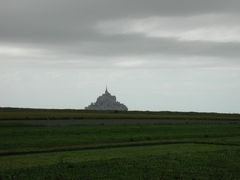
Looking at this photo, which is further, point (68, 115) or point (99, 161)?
point (68, 115)

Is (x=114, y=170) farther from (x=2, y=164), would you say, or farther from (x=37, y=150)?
(x=37, y=150)

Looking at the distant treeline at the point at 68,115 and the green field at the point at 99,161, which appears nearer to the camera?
the green field at the point at 99,161

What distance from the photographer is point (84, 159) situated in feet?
105

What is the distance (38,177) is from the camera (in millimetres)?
22906

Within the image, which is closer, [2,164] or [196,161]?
[2,164]

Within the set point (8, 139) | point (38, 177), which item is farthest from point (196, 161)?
point (8, 139)

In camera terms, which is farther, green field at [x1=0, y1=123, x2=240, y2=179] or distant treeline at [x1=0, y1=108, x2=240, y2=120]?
distant treeline at [x1=0, y1=108, x2=240, y2=120]

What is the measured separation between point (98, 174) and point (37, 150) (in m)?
14.5

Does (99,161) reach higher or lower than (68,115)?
lower

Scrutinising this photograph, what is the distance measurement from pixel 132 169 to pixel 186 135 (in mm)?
34314

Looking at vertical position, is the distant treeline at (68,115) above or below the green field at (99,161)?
above

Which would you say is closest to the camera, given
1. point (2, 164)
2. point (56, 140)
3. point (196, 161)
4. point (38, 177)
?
point (38, 177)

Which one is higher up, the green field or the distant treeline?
the distant treeline

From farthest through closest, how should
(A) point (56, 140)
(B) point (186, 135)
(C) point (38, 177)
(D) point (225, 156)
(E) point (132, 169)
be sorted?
(B) point (186, 135)
(A) point (56, 140)
(D) point (225, 156)
(E) point (132, 169)
(C) point (38, 177)
